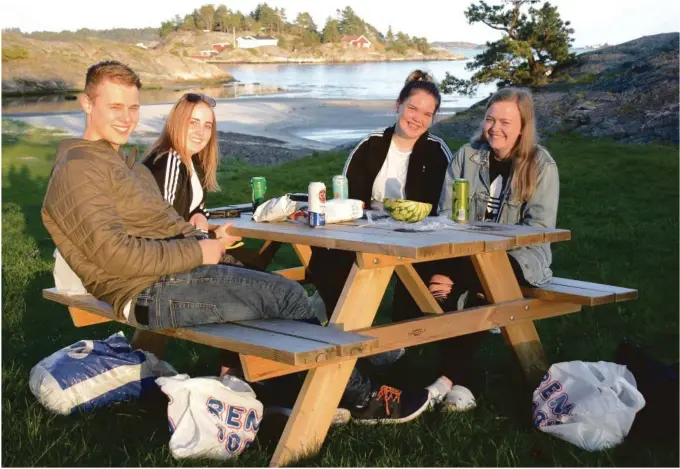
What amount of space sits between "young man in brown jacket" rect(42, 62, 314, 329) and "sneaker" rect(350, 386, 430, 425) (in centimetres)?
54

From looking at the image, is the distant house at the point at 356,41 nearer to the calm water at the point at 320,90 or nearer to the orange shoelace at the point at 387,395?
the calm water at the point at 320,90

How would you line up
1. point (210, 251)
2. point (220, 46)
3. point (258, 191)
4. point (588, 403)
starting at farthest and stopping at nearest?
point (220, 46) < point (258, 191) < point (588, 403) < point (210, 251)

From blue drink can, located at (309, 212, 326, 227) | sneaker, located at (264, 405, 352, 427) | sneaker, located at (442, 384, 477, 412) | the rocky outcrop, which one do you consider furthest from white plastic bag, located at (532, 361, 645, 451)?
the rocky outcrop

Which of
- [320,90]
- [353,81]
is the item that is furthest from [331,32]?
[320,90]

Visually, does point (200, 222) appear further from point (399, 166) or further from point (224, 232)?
point (399, 166)

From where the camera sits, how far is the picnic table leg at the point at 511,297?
4215 millimetres

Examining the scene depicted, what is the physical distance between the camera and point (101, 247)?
11.3ft

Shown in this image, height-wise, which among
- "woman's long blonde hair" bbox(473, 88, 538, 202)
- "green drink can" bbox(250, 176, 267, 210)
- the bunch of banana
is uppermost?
"woman's long blonde hair" bbox(473, 88, 538, 202)

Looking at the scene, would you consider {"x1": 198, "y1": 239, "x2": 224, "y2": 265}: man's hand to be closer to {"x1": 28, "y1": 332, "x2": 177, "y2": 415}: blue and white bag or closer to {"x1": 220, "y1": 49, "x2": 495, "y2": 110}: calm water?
{"x1": 28, "y1": 332, "x2": 177, "y2": 415}: blue and white bag

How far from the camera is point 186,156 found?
4.83 meters

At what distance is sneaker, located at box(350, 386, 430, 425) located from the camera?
3.99m

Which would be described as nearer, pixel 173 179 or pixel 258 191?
pixel 173 179

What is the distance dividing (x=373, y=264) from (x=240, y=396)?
0.81 metres

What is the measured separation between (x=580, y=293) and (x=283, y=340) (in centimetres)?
172
